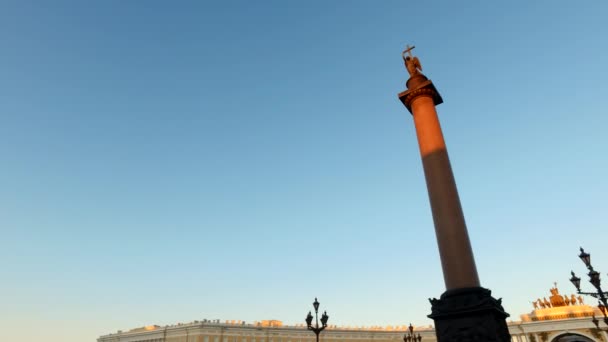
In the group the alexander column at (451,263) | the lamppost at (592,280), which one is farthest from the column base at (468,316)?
the lamppost at (592,280)

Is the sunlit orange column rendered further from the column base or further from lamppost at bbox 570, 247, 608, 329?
lamppost at bbox 570, 247, 608, 329

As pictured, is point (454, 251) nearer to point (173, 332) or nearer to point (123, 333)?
point (173, 332)

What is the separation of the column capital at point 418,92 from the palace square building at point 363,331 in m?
53.1

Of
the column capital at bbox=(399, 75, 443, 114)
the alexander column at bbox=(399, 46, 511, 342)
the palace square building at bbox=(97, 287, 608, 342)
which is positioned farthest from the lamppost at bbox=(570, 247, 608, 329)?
the palace square building at bbox=(97, 287, 608, 342)

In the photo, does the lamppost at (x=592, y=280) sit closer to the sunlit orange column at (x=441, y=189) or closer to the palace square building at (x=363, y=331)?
the sunlit orange column at (x=441, y=189)

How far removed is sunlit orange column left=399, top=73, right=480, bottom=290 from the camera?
13.3 meters

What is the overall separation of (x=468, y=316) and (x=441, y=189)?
14.5ft

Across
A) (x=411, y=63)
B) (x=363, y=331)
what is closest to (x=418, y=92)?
(x=411, y=63)

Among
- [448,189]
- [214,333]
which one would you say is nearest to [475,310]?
[448,189]

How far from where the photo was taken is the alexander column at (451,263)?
40.8 feet

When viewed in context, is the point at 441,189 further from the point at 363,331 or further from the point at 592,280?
the point at 363,331

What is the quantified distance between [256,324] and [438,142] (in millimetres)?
89775

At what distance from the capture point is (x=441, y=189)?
576 inches

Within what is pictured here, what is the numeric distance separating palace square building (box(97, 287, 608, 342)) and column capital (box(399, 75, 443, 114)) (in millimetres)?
53119
